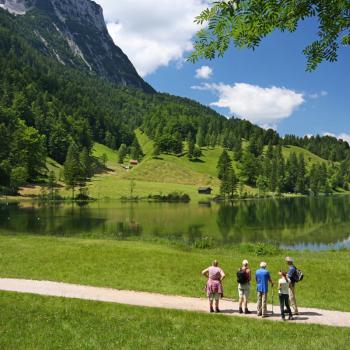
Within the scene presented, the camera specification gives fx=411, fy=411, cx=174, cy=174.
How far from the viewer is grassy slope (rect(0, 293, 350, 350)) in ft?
54.1

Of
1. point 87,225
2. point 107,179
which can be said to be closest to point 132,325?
point 87,225

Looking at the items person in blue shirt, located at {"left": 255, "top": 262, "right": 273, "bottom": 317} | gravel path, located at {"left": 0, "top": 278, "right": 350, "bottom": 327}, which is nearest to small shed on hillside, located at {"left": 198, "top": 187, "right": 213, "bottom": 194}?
gravel path, located at {"left": 0, "top": 278, "right": 350, "bottom": 327}

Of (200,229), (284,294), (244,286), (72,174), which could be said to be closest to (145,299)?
(244,286)

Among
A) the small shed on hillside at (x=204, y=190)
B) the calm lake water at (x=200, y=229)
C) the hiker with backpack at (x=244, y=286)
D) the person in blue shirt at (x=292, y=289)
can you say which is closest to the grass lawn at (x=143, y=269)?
the person in blue shirt at (x=292, y=289)

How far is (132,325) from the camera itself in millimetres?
18734

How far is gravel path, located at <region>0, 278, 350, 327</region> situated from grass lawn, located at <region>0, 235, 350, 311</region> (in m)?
1.38

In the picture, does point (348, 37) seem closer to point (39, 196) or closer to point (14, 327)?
point (14, 327)

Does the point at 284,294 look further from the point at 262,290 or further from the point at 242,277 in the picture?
the point at 242,277

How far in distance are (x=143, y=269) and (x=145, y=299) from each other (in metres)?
7.50

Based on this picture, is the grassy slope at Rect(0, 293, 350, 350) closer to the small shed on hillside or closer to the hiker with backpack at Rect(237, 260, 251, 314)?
the hiker with backpack at Rect(237, 260, 251, 314)

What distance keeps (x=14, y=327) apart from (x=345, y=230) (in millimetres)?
72812

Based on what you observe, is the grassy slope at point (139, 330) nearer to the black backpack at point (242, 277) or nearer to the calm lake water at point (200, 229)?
the black backpack at point (242, 277)

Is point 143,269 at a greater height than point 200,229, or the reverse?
point 143,269

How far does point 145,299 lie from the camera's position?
80.0 feet
